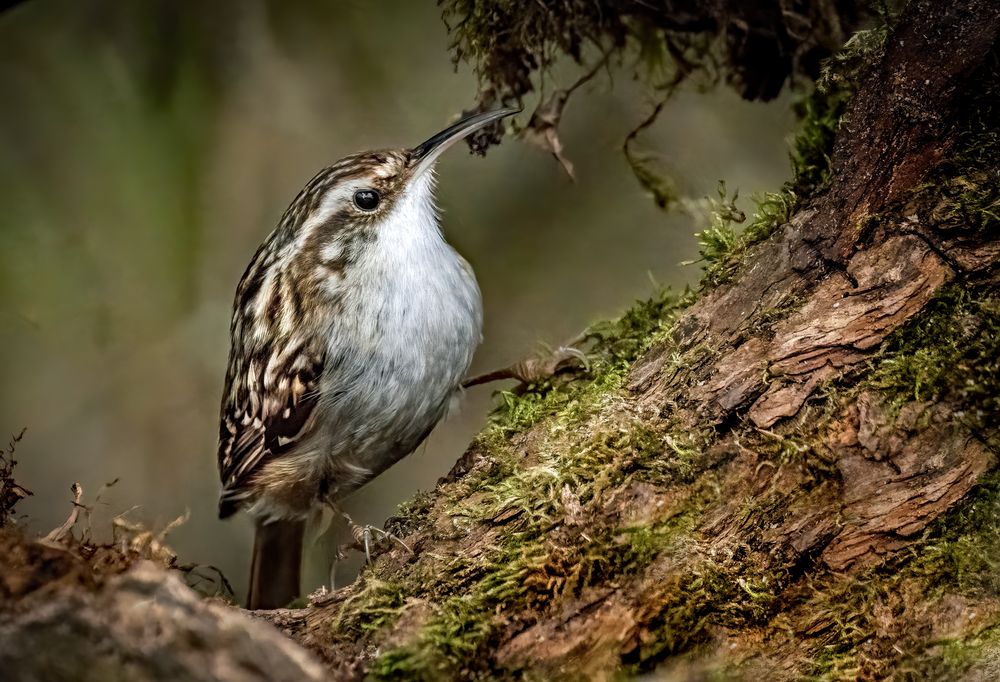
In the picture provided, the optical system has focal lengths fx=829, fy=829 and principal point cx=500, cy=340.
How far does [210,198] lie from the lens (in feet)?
12.0

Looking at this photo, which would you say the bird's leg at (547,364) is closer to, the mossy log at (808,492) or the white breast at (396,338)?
the white breast at (396,338)

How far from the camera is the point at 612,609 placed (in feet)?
5.70

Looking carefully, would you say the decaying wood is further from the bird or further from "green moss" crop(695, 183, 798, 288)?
"green moss" crop(695, 183, 798, 288)

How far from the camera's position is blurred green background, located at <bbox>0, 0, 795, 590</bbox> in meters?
3.29

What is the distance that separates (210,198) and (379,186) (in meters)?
1.37

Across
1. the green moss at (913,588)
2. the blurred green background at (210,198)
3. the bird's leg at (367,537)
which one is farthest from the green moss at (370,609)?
the blurred green background at (210,198)

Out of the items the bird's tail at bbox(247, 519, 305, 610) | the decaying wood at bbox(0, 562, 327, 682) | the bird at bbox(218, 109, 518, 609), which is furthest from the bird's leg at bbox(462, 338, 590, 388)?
the decaying wood at bbox(0, 562, 327, 682)

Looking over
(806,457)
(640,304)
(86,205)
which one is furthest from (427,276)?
(86,205)

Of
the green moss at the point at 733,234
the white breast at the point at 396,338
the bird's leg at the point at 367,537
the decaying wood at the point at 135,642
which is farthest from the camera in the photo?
the white breast at the point at 396,338

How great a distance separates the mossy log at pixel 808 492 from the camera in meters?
1.75

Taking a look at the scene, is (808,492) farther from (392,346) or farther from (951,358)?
(392,346)

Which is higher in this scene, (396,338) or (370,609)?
(396,338)

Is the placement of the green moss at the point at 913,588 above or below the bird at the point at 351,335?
below

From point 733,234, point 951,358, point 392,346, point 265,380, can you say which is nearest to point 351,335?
point 392,346
